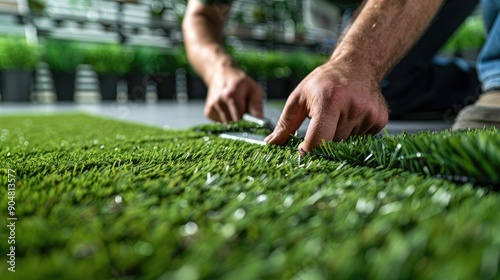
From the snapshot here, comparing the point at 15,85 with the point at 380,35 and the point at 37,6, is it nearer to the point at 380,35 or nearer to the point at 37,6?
the point at 37,6

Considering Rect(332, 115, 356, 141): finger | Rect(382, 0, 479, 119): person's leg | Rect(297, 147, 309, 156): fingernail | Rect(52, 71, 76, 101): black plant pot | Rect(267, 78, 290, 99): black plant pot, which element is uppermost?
Rect(332, 115, 356, 141): finger

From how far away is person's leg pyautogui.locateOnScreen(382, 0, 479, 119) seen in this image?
2066 mm

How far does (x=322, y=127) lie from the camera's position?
Result: 2.35ft

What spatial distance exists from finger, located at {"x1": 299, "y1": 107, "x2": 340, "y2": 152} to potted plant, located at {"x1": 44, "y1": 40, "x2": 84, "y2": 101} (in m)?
4.80

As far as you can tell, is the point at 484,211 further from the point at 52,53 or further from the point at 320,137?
the point at 52,53

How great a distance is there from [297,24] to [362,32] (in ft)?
26.3

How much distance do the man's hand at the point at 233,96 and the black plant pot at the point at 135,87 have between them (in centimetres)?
409

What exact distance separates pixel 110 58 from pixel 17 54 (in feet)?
3.30

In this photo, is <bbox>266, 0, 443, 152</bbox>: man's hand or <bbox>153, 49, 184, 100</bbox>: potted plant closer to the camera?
<bbox>266, 0, 443, 152</bbox>: man's hand

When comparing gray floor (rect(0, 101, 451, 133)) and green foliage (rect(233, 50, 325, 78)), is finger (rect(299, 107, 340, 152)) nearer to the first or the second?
gray floor (rect(0, 101, 451, 133))

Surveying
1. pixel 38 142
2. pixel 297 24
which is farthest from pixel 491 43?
pixel 297 24

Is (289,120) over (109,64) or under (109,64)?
over

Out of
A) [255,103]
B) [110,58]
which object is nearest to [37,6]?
[110,58]

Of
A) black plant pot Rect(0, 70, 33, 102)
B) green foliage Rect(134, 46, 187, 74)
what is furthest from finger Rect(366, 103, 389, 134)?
green foliage Rect(134, 46, 187, 74)
